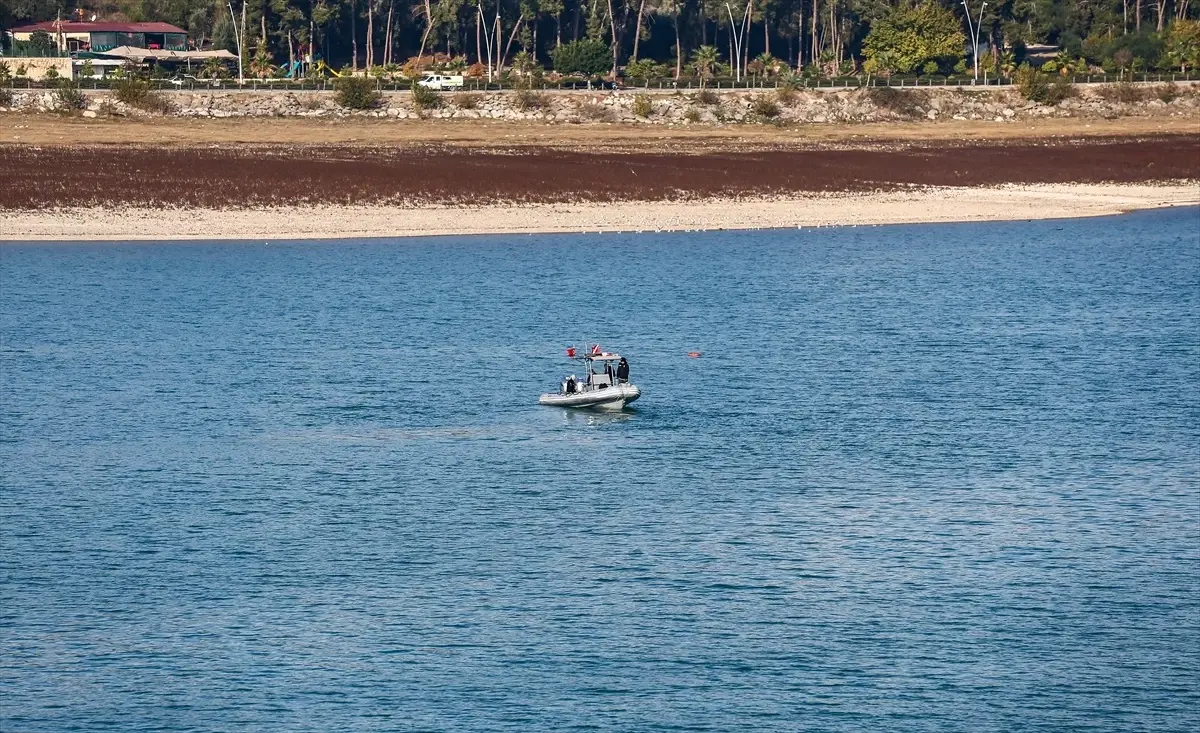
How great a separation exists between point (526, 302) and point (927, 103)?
106 meters

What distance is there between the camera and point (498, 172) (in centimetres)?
11975

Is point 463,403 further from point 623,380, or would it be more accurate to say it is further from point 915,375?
point 915,375

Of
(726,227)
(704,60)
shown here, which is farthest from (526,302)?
(704,60)

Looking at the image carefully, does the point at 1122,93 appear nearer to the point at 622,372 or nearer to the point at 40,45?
the point at 40,45

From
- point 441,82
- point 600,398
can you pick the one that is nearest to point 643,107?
point 441,82

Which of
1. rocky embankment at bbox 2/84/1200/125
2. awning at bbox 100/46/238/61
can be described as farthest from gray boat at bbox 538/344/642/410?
awning at bbox 100/46/238/61

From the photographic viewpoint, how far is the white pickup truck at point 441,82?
573ft

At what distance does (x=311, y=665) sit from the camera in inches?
1372

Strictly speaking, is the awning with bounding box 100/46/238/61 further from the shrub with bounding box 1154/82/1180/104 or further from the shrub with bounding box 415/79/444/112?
the shrub with bounding box 1154/82/1180/104

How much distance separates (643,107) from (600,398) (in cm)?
11219

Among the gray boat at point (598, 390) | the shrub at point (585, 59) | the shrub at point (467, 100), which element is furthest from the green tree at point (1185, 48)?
the gray boat at point (598, 390)

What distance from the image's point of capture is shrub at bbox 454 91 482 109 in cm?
16650

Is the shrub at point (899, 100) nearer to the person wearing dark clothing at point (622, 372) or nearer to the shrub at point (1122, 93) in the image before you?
→ the shrub at point (1122, 93)

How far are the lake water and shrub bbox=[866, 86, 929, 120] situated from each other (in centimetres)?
9538
